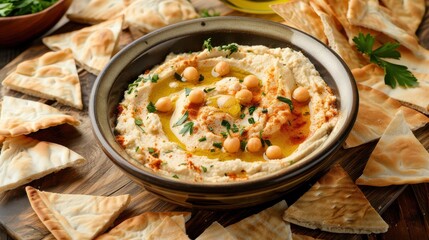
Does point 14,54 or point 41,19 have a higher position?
point 41,19

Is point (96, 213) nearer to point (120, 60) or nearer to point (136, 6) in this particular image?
point (120, 60)

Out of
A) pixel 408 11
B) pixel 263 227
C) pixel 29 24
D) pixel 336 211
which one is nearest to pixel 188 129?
pixel 263 227

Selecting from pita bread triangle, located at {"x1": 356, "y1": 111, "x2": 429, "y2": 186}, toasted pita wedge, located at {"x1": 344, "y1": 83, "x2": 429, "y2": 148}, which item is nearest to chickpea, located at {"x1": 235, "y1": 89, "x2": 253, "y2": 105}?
toasted pita wedge, located at {"x1": 344, "y1": 83, "x2": 429, "y2": 148}

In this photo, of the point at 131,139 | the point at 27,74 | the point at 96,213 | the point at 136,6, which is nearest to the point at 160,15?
the point at 136,6

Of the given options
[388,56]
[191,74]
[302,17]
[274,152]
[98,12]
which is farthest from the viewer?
[98,12]

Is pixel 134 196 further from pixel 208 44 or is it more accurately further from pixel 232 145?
pixel 208 44

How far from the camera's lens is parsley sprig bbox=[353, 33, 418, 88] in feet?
16.7

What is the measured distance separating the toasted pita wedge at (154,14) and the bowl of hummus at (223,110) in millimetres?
695

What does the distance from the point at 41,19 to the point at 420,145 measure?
3.48 metres

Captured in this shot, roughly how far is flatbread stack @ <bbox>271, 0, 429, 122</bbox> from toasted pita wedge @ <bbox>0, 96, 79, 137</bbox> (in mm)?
2093

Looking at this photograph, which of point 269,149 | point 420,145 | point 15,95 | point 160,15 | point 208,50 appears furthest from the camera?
point 160,15

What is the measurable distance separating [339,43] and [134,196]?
2.15 metres

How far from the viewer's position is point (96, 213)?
4164 mm

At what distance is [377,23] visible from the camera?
17.4 ft
